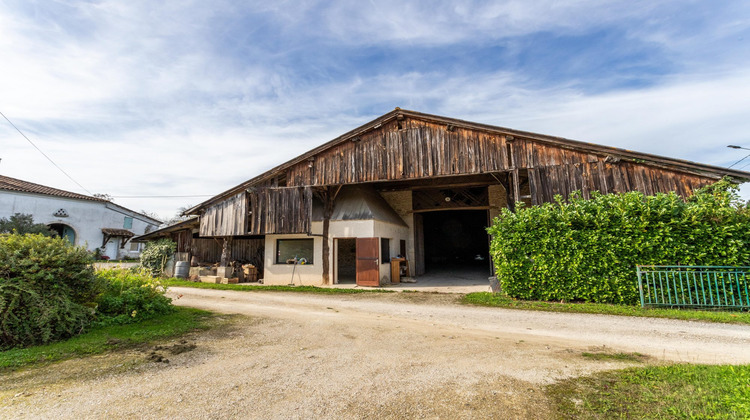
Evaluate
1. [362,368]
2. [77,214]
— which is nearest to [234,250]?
[362,368]

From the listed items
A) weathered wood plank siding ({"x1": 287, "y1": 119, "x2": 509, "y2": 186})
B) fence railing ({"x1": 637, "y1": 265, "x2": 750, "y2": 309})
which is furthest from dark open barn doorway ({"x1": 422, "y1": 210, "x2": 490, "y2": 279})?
fence railing ({"x1": 637, "y1": 265, "x2": 750, "y2": 309})

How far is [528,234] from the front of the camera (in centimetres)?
987

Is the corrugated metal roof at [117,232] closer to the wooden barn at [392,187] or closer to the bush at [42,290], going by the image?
the wooden barn at [392,187]

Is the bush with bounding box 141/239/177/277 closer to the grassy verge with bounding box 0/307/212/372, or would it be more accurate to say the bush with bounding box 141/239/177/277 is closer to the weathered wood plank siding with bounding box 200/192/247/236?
the weathered wood plank siding with bounding box 200/192/247/236

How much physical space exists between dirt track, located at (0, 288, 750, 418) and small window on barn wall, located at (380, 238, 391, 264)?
7.61m

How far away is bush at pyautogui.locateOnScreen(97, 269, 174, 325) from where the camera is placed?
274 inches

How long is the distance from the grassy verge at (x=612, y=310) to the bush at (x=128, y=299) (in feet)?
27.6

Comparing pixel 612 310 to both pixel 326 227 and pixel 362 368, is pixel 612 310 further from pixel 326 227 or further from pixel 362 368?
pixel 326 227

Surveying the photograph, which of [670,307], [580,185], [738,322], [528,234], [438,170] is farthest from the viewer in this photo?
[438,170]

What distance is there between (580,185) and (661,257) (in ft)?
11.4

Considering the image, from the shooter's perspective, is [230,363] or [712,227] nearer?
[230,363]

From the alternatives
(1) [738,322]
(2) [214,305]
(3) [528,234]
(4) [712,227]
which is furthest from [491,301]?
(2) [214,305]

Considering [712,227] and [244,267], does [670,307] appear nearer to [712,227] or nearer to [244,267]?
[712,227]

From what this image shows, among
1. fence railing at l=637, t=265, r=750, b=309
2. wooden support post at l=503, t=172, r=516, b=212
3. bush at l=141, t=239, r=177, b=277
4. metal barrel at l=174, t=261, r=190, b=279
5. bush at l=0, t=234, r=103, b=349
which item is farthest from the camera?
bush at l=141, t=239, r=177, b=277
